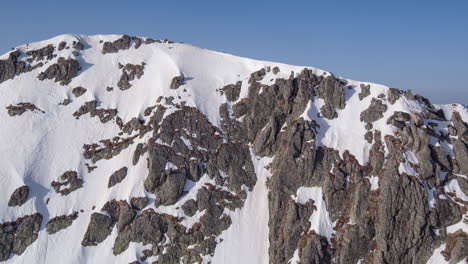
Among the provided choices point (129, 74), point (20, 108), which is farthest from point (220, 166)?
point (20, 108)

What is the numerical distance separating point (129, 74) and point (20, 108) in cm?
2123

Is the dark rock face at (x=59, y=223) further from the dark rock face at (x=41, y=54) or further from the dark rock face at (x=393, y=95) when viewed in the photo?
the dark rock face at (x=393, y=95)

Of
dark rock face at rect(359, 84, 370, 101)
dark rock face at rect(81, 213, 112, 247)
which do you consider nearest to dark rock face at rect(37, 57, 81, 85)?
dark rock face at rect(81, 213, 112, 247)

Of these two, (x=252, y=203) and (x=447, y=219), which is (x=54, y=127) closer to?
(x=252, y=203)

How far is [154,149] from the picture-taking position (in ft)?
194

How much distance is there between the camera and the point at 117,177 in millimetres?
58250

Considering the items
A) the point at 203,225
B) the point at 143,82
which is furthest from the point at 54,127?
the point at 203,225

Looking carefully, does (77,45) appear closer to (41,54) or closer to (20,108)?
(41,54)

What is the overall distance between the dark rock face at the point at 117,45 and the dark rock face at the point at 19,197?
34.9 m

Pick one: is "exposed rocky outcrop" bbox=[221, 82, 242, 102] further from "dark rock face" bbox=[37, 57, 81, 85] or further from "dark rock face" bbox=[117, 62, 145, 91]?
"dark rock face" bbox=[37, 57, 81, 85]

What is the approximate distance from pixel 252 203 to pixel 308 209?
9.18m

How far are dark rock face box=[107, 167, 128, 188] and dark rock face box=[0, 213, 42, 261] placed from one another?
11.6 metres

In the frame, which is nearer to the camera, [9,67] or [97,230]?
[97,230]

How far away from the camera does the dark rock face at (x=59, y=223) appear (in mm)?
52875
